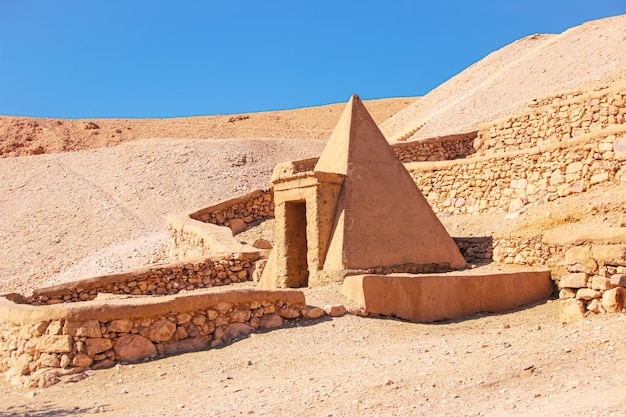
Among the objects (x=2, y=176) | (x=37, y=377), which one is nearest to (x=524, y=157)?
(x=37, y=377)

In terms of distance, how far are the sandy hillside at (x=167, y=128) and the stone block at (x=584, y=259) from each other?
3502 centimetres

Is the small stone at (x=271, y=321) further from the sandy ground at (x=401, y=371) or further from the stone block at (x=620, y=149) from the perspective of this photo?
the stone block at (x=620, y=149)

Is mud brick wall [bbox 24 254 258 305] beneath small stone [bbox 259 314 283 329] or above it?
above

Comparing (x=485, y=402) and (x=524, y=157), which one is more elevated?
(x=524, y=157)

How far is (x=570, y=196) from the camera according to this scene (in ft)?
40.7

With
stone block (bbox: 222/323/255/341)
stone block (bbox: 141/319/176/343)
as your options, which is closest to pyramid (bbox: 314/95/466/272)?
stone block (bbox: 222/323/255/341)

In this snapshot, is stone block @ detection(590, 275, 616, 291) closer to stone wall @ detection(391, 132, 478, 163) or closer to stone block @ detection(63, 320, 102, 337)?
stone block @ detection(63, 320, 102, 337)

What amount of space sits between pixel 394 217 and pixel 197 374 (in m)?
4.76

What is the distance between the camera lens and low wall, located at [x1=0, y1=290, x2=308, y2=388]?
697 cm

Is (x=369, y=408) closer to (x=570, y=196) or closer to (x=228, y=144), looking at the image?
(x=570, y=196)

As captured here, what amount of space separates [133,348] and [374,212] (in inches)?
176

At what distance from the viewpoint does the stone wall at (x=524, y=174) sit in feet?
40.2

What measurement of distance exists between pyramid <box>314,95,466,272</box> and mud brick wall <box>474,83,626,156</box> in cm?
613

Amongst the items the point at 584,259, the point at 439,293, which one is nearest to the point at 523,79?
the point at 439,293
